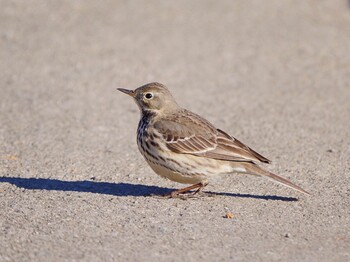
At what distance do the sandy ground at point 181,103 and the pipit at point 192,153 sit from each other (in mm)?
342

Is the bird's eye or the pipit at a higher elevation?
the bird's eye

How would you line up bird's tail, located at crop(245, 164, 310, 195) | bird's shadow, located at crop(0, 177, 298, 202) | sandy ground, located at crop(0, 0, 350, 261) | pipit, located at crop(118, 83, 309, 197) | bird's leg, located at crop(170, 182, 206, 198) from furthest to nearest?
bird's shadow, located at crop(0, 177, 298, 202) → bird's leg, located at crop(170, 182, 206, 198) → pipit, located at crop(118, 83, 309, 197) → bird's tail, located at crop(245, 164, 310, 195) → sandy ground, located at crop(0, 0, 350, 261)

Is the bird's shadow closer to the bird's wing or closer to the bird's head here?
the bird's wing

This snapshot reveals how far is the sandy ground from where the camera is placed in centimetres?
770

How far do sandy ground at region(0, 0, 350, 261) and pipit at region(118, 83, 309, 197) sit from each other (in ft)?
1.12

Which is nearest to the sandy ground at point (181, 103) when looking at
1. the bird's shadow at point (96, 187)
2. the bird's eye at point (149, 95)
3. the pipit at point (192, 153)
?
the bird's shadow at point (96, 187)

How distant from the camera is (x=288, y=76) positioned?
14914mm

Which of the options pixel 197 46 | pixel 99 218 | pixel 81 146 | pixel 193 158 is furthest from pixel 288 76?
A: pixel 99 218

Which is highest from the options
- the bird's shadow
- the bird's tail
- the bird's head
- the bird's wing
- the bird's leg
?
the bird's head

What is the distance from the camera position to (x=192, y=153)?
28.8 ft

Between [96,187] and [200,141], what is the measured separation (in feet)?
4.55

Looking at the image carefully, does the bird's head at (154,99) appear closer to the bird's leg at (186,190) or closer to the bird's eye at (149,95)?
the bird's eye at (149,95)

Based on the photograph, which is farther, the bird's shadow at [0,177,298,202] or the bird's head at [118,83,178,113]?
the bird's head at [118,83,178,113]

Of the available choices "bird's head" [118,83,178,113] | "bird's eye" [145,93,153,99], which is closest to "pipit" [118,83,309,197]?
"bird's head" [118,83,178,113]
